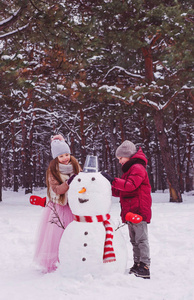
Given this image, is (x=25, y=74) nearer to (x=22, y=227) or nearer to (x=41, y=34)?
(x=41, y=34)

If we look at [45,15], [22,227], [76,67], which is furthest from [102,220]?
[76,67]

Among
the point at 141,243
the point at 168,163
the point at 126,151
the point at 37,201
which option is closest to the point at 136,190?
the point at 126,151

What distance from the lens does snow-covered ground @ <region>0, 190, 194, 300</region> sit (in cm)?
292

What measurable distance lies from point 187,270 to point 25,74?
7.97m

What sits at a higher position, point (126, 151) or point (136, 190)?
point (126, 151)

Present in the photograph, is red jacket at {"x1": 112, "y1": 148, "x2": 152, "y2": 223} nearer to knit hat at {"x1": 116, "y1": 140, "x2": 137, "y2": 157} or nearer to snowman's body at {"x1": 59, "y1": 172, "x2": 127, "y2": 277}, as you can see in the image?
knit hat at {"x1": 116, "y1": 140, "x2": 137, "y2": 157}

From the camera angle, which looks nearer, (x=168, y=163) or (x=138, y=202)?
(x=138, y=202)

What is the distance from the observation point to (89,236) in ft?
11.2

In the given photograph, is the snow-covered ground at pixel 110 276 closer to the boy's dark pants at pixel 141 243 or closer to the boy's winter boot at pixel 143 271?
the boy's winter boot at pixel 143 271

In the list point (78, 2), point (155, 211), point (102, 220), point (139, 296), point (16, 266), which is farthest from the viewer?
point (78, 2)

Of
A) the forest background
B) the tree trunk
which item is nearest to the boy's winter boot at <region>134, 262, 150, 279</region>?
the forest background

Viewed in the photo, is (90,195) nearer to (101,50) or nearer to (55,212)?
(55,212)

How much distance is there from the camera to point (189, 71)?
414 inches

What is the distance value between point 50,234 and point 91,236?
1026 millimetres
